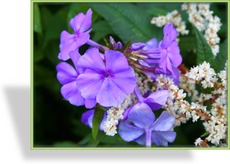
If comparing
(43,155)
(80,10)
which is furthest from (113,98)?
(80,10)

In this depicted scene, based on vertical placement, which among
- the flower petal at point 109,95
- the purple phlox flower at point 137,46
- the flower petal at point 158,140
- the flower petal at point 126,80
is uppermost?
the purple phlox flower at point 137,46

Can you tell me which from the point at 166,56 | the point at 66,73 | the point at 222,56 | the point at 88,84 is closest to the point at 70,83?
the point at 66,73

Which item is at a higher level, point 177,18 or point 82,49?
point 177,18

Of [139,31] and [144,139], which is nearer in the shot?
[144,139]

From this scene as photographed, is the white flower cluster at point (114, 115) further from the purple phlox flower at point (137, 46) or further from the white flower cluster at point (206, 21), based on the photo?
the white flower cluster at point (206, 21)

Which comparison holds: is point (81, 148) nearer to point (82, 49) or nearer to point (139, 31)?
point (82, 49)

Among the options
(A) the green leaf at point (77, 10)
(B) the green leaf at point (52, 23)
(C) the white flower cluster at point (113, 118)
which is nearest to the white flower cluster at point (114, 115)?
(C) the white flower cluster at point (113, 118)

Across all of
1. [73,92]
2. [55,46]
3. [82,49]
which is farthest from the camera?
[55,46]
